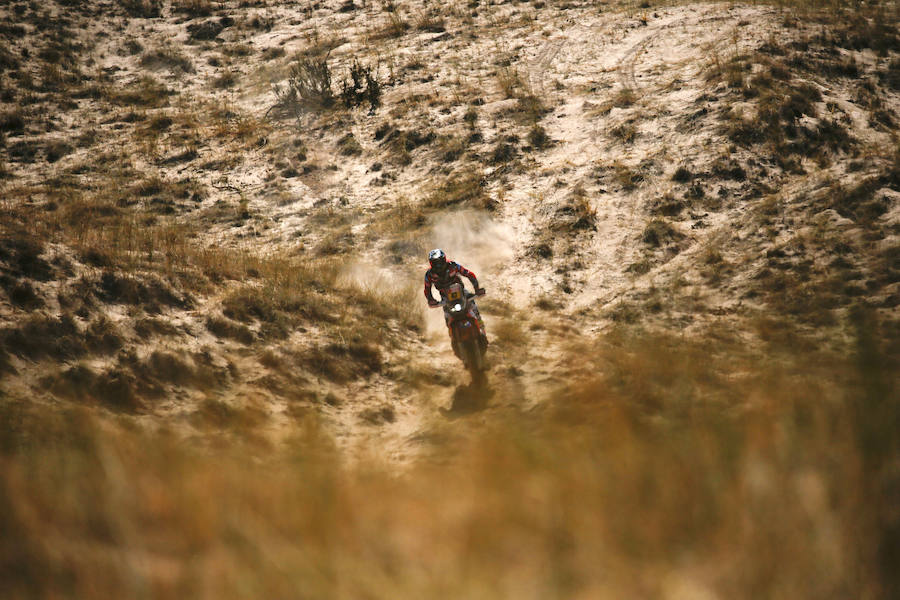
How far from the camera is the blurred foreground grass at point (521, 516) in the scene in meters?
0.94

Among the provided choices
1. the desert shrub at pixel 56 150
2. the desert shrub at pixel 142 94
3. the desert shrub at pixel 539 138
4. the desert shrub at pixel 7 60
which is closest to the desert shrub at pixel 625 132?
the desert shrub at pixel 539 138

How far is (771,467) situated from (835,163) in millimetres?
12587

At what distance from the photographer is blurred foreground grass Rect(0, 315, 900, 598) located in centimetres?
94

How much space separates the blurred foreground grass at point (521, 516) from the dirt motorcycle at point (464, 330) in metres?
7.04

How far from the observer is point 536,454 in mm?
1251

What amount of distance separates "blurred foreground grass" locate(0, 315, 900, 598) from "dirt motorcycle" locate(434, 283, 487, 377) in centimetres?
704

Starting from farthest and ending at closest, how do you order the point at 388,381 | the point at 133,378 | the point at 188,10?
the point at 188,10, the point at 388,381, the point at 133,378

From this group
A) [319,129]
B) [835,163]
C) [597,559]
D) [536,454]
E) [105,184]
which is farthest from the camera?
[319,129]

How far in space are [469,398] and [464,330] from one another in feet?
3.07

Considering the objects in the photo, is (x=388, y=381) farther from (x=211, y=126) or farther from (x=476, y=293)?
(x=211, y=126)

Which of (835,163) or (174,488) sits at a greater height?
(174,488)

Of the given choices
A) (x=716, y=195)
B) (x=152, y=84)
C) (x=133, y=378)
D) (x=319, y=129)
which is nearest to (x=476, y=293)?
(x=133, y=378)

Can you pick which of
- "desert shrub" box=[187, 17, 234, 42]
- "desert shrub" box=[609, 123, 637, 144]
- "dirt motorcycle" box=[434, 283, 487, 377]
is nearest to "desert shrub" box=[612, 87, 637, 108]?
"desert shrub" box=[609, 123, 637, 144]

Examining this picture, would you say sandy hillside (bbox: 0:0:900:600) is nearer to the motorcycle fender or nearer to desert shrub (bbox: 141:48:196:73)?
desert shrub (bbox: 141:48:196:73)
